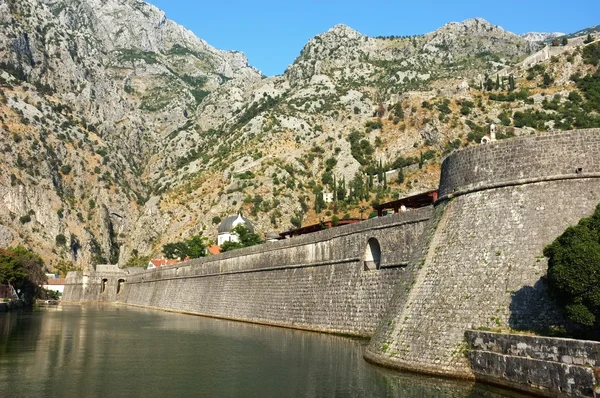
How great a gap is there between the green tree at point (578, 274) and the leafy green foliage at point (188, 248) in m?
84.4

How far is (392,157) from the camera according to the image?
111m

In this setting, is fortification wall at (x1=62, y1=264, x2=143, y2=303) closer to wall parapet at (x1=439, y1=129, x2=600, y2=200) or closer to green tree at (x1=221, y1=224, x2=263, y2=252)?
green tree at (x1=221, y1=224, x2=263, y2=252)

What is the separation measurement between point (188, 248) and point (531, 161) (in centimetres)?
9011

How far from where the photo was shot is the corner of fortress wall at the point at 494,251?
17.6 m

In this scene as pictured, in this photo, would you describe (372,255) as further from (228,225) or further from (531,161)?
→ (228,225)

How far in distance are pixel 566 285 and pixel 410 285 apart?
6.49 meters

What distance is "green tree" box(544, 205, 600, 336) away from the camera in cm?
1502

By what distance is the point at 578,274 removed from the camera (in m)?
15.1

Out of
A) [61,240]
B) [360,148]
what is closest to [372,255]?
[360,148]

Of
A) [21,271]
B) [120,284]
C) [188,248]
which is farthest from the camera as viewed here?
[120,284]

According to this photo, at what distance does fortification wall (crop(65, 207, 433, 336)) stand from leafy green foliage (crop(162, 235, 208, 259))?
36692 millimetres

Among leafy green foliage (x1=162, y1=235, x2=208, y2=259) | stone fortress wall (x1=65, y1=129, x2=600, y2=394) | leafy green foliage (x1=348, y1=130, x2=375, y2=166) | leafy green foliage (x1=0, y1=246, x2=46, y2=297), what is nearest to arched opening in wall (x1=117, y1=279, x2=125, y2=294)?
leafy green foliage (x1=162, y1=235, x2=208, y2=259)

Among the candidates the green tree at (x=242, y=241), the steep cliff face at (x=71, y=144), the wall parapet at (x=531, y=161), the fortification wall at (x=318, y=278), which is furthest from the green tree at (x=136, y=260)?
the wall parapet at (x=531, y=161)

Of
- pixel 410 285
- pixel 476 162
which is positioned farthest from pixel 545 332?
pixel 476 162
